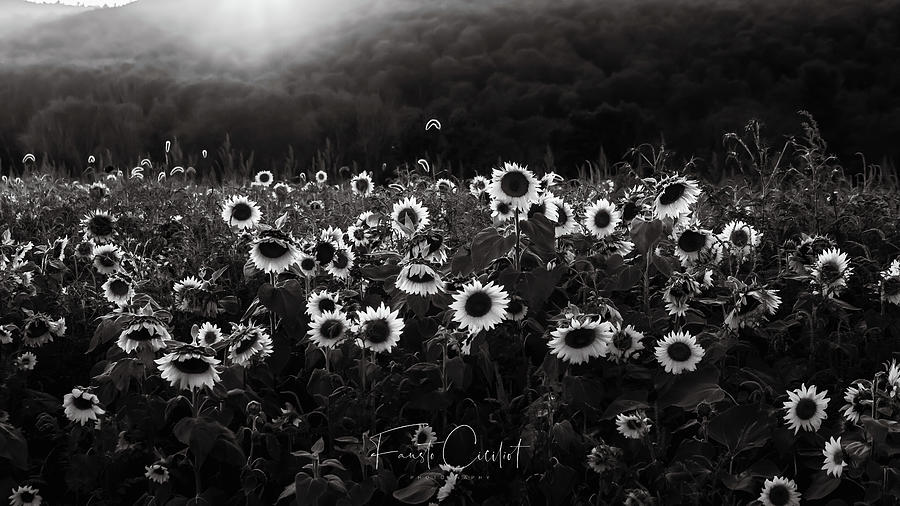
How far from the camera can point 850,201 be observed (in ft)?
15.4

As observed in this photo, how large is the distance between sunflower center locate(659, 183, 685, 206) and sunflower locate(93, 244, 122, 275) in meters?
2.60

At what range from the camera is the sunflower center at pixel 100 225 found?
445 centimetres

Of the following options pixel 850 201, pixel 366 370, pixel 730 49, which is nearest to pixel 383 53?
pixel 730 49

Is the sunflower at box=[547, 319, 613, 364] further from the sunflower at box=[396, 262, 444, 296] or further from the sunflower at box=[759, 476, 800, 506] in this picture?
the sunflower at box=[759, 476, 800, 506]

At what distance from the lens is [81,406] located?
9.84 feet

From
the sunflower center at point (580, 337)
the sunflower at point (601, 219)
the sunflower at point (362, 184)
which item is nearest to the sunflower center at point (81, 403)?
the sunflower center at point (580, 337)

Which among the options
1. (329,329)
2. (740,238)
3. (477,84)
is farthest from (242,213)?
(477,84)

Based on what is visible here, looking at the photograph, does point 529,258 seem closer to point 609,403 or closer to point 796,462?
point 609,403

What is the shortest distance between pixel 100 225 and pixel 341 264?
170 centimetres

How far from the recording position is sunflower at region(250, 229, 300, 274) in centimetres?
324

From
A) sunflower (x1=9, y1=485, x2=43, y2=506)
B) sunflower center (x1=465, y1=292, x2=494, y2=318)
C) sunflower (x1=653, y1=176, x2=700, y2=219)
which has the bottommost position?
sunflower (x1=9, y1=485, x2=43, y2=506)

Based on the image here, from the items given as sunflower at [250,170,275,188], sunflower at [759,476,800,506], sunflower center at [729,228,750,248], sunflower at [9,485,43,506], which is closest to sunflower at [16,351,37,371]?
Answer: sunflower at [9,485,43,506]

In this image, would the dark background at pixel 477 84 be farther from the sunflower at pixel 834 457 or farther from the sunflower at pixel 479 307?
the sunflower at pixel 834 457

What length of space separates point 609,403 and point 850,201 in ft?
8.29
